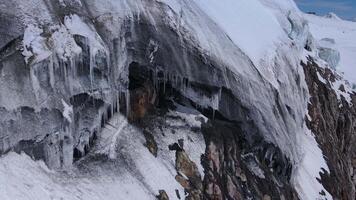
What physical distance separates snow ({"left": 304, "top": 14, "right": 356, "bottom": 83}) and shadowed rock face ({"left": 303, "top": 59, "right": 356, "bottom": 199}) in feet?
93.5

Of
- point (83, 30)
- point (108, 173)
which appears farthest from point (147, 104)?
point (83, 30)

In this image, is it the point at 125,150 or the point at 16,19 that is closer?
the point at 16,19

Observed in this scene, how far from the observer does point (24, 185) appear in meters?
13.0

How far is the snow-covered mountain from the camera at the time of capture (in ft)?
46.5

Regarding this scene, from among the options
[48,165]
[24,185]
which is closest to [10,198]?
[24,185]

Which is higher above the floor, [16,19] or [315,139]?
[16,19]

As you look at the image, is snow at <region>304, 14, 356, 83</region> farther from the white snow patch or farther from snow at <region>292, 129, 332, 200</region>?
the white snow patch

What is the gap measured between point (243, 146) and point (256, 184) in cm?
173

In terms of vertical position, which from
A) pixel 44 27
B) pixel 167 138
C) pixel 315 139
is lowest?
pixel 315 139

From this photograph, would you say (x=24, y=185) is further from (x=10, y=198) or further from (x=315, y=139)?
(x=315, y=139)

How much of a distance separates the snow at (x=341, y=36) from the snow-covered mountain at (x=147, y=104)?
4607cm

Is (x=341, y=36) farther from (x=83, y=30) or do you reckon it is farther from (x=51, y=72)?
(x=51, y=72)

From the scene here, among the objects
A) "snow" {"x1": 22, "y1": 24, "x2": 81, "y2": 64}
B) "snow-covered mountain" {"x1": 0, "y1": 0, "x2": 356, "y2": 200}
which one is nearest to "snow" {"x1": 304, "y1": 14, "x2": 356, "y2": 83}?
"snow-covered mountain" {"x1": 0, "y1": 0, "x2": 356, "y2": 200}

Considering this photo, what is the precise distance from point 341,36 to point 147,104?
92.1 m
